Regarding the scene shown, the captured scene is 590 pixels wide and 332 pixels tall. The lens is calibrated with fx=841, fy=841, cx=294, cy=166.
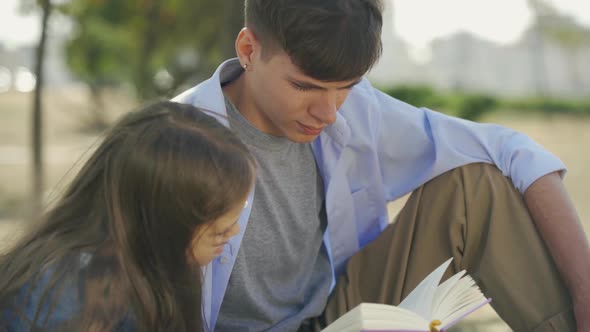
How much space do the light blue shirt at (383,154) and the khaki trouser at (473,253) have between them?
50 millimetres

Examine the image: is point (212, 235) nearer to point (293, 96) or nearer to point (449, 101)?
point (293, 96)

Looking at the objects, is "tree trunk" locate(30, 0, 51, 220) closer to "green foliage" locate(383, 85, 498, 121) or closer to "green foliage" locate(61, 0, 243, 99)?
"green foliage" locate(61, 0, 243, 99)

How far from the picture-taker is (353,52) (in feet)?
6.80

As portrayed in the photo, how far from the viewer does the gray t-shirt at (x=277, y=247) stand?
235 centimetres

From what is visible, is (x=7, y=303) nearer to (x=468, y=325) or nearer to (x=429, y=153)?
(x=429, y=153)

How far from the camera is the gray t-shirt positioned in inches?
92.4

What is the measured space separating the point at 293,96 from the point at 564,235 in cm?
82

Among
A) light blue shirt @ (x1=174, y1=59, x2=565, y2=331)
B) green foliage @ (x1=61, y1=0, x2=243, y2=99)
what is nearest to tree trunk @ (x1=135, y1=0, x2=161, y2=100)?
green foliage @ (x1=61, y1=0, x2=243, y2=99)

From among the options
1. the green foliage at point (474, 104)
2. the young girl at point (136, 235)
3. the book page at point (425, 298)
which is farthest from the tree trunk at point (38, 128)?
the green foliage at point (474, 104)

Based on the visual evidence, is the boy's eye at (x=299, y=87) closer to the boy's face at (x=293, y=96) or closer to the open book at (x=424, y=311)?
the boy's face at (x=293, y=96)

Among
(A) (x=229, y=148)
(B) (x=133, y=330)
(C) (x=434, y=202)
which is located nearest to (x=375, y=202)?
(C) (x=434, y=202)

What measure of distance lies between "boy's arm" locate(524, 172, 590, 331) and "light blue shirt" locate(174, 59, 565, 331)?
0.15 feet

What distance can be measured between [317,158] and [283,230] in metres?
0.26

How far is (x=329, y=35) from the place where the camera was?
2.07 metres
